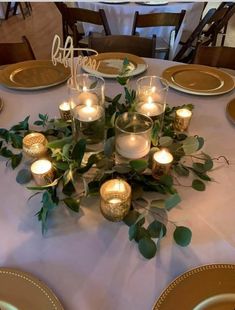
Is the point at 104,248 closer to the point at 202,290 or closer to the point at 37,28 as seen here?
the point at 202,290

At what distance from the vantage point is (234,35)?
358cm

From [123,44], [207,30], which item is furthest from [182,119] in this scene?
[207,30]

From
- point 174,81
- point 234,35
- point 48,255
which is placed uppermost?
point 174,81

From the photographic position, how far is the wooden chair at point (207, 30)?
6.66 feet

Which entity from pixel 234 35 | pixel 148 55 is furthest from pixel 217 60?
pixel 234 35

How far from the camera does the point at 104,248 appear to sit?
0.60 m

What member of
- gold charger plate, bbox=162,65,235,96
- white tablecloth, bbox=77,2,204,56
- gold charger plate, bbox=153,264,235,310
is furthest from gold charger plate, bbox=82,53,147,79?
white tablecloth, bbox=77,2,204,56

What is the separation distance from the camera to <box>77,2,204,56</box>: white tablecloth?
2.10 m

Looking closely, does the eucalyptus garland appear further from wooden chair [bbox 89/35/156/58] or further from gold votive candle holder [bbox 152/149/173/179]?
wooden chair [bbox 89/35/156/58]

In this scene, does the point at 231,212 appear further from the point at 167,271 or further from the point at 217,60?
the point at 217,60

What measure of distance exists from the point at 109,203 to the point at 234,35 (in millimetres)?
3592

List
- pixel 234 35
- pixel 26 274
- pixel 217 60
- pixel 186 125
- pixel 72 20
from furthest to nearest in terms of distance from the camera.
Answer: pixel 234 35
pixel 72 20
pixel 217 60
pixel 186 125
pixel 26 274

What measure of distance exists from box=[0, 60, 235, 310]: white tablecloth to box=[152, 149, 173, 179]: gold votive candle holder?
0.06 m

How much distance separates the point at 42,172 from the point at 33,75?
0.60 meters
